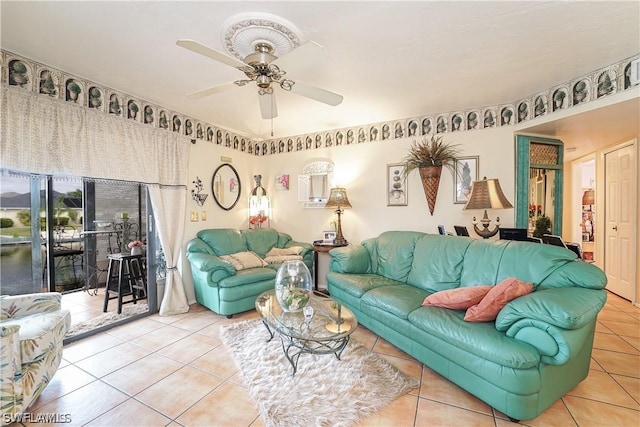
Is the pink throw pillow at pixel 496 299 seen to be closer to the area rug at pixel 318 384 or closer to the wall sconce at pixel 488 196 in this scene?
the area rug at pixel 318 384

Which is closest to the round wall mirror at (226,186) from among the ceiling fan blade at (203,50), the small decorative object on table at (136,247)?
the small decorative object on table at (136,247)

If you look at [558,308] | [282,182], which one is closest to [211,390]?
[558,308]

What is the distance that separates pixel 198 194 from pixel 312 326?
8.96 feet

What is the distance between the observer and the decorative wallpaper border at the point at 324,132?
2.43 metres

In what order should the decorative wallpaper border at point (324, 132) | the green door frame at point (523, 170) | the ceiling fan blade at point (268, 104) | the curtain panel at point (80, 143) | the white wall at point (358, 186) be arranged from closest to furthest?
1. the ceiling fan blade at point (268, 104)
2. the curtain panel at point (80, 143)
3. the decorative wallpaper border at point (324, 132)
4. the green door frame at point (523, 170)
5. the white wall at point (358, 186)

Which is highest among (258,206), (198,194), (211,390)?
(198,194)

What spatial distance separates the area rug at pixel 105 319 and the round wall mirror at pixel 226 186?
1728 millimetres

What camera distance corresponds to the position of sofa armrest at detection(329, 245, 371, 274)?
341 cm

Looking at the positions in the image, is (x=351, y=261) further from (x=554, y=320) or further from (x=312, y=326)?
(x=554, y=320)

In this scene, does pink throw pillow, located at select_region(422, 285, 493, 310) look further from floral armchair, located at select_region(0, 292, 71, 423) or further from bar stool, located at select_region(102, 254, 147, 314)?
bar stool, located at select_region(102, 254, 147, 314)

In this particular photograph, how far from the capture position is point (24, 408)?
5.49 ft

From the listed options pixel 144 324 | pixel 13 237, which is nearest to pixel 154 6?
pixel 13 237

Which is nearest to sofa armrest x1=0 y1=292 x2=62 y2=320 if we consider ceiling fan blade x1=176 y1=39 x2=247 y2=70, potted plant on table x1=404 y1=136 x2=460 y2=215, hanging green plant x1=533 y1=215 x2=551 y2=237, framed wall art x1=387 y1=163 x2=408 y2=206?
ceiling fan blade x1=176 y1=39 x2=247 y2=70

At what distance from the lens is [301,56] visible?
1701mm
